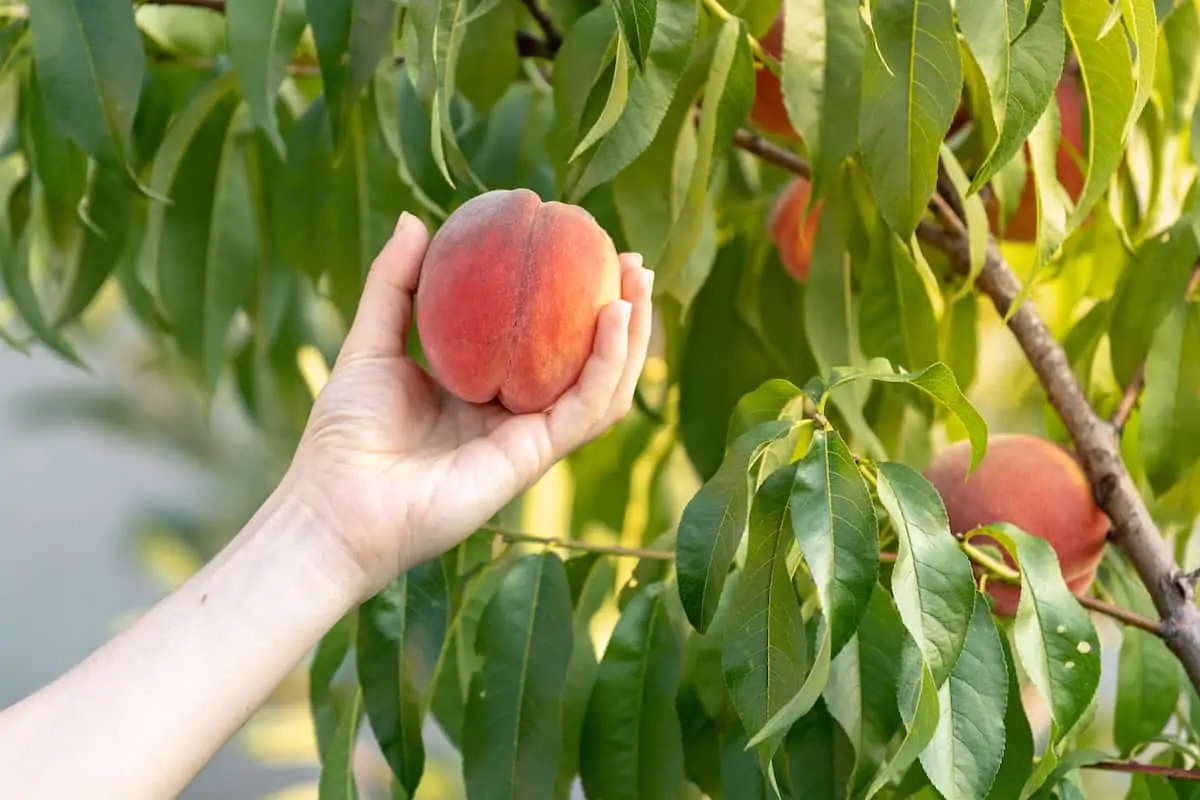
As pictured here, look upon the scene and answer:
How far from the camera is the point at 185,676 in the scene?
0.53m

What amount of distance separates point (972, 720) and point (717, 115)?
30 centimetres

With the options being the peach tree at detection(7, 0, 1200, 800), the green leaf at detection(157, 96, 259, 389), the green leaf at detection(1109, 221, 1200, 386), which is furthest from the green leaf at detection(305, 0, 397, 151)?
the green leaf at detection(1109, 221, 1200, 386)

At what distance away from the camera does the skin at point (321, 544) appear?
0.51m

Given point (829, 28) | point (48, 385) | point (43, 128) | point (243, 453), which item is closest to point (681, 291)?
point (829, 28)

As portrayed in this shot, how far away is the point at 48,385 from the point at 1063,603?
2016 millimetres

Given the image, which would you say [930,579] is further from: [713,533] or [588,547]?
[588,547]

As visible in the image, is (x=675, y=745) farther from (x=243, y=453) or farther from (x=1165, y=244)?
(x=243, y=453)

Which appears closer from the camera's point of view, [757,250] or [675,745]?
[675,745]

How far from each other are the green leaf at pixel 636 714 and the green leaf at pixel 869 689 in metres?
0.10

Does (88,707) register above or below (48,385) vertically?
above

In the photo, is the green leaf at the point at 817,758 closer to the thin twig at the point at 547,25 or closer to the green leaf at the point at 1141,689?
the green leaf at the point at 1141,689

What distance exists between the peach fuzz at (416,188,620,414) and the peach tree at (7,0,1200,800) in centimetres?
3

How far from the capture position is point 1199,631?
0.60 meters

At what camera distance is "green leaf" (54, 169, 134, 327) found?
30.4 inches
